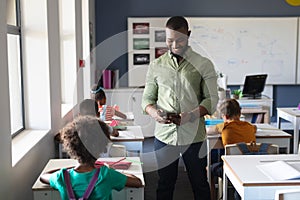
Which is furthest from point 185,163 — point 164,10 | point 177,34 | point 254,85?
point 164,10

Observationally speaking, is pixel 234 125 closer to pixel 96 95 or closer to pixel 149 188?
pixel 149 188

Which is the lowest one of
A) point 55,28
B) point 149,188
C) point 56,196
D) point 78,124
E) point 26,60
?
point 149,188

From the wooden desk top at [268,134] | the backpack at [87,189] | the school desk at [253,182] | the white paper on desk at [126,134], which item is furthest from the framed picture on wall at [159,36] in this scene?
the backpack at [87,189]

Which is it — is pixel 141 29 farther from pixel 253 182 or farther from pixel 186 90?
pixel 253 182

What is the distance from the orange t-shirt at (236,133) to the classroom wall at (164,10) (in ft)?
11.1

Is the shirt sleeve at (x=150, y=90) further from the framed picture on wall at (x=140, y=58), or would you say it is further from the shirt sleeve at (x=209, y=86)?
the framed picture on wall at (x=140, y=58)

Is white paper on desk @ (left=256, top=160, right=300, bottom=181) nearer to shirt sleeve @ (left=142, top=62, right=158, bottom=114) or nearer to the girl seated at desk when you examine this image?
shirt sleeve @ (left=142, top=62, right=158, bottom=114)

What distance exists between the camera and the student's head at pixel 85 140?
198 cm

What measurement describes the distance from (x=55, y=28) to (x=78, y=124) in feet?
5.22

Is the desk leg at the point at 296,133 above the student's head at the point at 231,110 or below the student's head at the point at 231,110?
below

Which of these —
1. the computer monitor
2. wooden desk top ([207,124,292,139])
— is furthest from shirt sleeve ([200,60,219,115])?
the computer monitor

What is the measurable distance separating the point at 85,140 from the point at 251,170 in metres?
0.97

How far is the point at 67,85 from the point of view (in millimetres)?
4578

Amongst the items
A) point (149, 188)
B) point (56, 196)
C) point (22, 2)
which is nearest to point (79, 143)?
point (56, 196)
